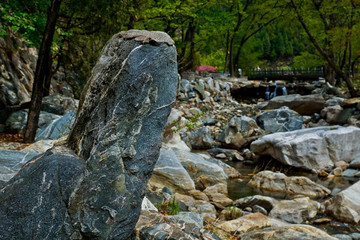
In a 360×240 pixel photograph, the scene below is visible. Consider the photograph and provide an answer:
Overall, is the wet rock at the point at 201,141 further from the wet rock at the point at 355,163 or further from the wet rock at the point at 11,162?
the wet rock at the point at 11,162

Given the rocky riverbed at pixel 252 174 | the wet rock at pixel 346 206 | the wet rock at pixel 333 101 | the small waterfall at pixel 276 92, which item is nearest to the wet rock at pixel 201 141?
the rocky riverbed at pixel 252 174

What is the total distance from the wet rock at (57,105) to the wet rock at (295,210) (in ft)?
25.3

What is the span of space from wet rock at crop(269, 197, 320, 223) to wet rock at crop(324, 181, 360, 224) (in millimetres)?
291

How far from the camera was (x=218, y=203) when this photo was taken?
6.78 meters

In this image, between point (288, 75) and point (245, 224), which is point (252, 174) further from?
point (288, 75)

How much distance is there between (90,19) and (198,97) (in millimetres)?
11374

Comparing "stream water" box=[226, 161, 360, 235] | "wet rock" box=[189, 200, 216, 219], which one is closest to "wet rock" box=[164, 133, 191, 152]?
"stream water" box=[226, 161, 360, 235]

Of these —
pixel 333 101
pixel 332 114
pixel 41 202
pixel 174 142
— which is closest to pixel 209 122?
pixel 332 114

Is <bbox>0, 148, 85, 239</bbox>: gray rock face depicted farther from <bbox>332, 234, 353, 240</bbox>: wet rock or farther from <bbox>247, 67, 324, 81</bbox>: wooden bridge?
<bbox>247, 67, 324, 81</bbox>: wooden bridge

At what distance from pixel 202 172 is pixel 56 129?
Answer: 4370mm

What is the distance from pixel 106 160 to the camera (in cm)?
280

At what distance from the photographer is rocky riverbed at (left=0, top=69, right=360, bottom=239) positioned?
451cm

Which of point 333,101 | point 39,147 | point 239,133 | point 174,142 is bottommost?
point 239,133

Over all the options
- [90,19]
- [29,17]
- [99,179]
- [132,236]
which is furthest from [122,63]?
[90,19]
